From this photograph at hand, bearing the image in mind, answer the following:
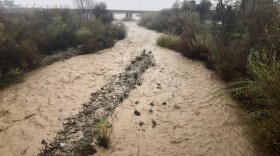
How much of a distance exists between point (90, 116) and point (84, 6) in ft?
43.4

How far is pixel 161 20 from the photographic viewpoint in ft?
64.1

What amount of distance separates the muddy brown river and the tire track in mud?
19 centimetres

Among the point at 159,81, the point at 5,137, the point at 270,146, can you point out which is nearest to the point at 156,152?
the point at 270,146

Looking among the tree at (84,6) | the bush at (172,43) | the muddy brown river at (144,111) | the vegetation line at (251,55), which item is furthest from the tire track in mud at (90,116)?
the tree at (84,6)

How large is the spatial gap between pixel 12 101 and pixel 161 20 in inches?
588

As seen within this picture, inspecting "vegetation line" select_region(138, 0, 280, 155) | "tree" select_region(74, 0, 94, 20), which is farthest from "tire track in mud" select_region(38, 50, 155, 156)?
"tree" select_region(74, 0, 94, 20)

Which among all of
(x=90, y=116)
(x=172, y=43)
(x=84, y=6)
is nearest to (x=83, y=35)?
(x=172, y=43)

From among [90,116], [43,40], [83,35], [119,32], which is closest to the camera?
[90,116]

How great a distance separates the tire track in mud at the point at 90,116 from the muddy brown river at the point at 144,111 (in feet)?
0.62

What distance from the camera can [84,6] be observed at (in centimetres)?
1722

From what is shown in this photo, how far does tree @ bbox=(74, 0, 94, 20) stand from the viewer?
670 inches

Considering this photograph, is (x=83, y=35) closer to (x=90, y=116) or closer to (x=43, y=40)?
(x=43, y=40)

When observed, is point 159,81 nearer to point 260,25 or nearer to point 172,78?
point 172,78

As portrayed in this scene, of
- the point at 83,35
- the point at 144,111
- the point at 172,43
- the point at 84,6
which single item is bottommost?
the point at 144,111
